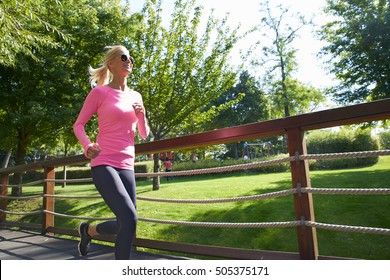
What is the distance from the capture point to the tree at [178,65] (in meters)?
11.4

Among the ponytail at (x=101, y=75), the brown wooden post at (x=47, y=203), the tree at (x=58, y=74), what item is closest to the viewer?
the ponytail at (x=101, y=75)

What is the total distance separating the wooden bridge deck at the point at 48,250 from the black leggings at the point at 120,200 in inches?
37.6

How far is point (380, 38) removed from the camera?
A: 14.1 metres

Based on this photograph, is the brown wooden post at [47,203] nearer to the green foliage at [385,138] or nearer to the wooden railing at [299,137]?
the wooden railing at [299,137]

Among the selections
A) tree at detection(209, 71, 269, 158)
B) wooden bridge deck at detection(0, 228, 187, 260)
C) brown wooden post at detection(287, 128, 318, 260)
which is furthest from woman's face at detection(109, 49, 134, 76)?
tree at detection(209, 71, 269, 158)

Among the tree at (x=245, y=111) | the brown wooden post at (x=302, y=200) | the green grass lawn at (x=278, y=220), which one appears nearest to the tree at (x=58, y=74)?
the green grass lawn at (x=278, y=220)

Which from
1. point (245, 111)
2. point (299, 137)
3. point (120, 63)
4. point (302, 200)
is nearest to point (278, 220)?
point (302, 200)

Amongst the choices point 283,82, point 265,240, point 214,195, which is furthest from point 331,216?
point 283,82

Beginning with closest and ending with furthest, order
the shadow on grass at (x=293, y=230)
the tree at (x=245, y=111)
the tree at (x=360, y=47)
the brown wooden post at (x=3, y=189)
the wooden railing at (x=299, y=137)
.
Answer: the wooden railing at (x=299, y=137) → the shadow on grass at (x=293, y=230) → the brown wooden post at (x=3, y=189) → the tree at (x=360, y=47) → the tree at (x=245, y=111)

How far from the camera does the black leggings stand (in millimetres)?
2029

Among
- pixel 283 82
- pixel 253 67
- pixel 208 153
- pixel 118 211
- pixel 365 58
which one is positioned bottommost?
pixel 118 211

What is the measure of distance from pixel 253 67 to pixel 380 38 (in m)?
11.6

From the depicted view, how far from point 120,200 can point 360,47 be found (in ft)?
52.0
